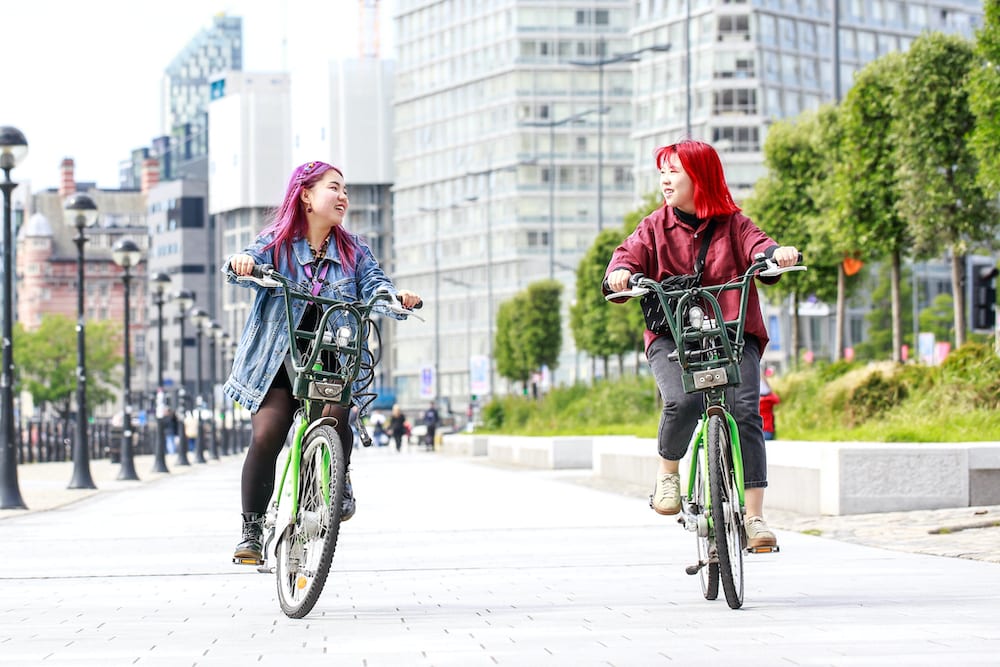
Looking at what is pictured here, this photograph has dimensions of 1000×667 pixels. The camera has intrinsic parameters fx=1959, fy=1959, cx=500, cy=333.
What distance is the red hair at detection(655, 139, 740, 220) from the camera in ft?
27.4

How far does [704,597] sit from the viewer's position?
8.41 meters

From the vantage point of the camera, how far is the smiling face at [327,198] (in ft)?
27.4

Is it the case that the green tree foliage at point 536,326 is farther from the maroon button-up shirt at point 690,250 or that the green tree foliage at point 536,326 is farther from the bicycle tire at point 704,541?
the bicycle tire at point 704,541

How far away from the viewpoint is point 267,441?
809 cm

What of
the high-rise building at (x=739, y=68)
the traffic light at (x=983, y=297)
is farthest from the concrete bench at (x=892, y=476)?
the high-rise building at (x=739, y=68)

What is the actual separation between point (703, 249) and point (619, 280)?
510mm

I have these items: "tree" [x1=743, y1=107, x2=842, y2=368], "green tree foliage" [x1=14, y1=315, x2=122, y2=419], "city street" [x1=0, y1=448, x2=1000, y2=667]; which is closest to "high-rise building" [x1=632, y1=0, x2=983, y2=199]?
"green tree foliage" [x1=14, y1=315, x2=122, y2=419]

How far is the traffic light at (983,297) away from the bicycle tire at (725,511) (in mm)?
13703

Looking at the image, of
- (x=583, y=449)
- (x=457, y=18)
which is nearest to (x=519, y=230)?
(x=457, y=18)

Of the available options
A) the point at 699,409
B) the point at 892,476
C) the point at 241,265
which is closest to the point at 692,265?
the point at 699,409

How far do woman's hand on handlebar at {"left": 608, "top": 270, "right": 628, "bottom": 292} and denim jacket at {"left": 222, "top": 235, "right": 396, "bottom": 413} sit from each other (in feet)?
2.99

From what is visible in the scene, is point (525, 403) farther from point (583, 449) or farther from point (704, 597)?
point (704, 597)

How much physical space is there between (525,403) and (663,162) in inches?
1967

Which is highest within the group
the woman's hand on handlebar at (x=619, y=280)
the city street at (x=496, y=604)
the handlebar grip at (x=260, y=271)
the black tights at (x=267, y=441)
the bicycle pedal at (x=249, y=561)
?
the handlebar grip at (x=260, y=271)
